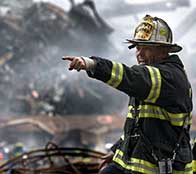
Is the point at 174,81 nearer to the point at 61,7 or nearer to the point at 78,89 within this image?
the point at 78,89

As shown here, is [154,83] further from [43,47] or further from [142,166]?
[43,47]

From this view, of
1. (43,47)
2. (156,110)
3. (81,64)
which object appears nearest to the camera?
(81,64)

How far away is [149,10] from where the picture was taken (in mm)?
11516

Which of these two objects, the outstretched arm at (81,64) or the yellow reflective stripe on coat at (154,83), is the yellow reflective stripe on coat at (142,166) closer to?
the yellow reflective stripe on coat at (154,83)

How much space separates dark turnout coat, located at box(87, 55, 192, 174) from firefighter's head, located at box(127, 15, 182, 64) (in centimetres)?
8

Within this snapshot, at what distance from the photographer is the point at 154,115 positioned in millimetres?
2195

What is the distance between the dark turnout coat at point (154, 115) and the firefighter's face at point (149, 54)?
0.06m

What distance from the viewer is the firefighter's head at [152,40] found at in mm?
2246

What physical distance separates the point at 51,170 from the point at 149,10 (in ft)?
27.4

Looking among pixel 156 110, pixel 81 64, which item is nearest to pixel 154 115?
pixel 156 110

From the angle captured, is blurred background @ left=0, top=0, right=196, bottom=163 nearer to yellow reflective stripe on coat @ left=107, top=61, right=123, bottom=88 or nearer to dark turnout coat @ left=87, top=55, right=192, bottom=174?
dark turnout coat @ left=87, top=55, right=192, bottom=174

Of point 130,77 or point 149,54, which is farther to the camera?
point 149,54

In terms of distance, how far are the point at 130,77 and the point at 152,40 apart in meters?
0.39

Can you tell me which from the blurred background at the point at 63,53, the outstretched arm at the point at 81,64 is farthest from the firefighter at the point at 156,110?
the blurred background at the point at 63,53
